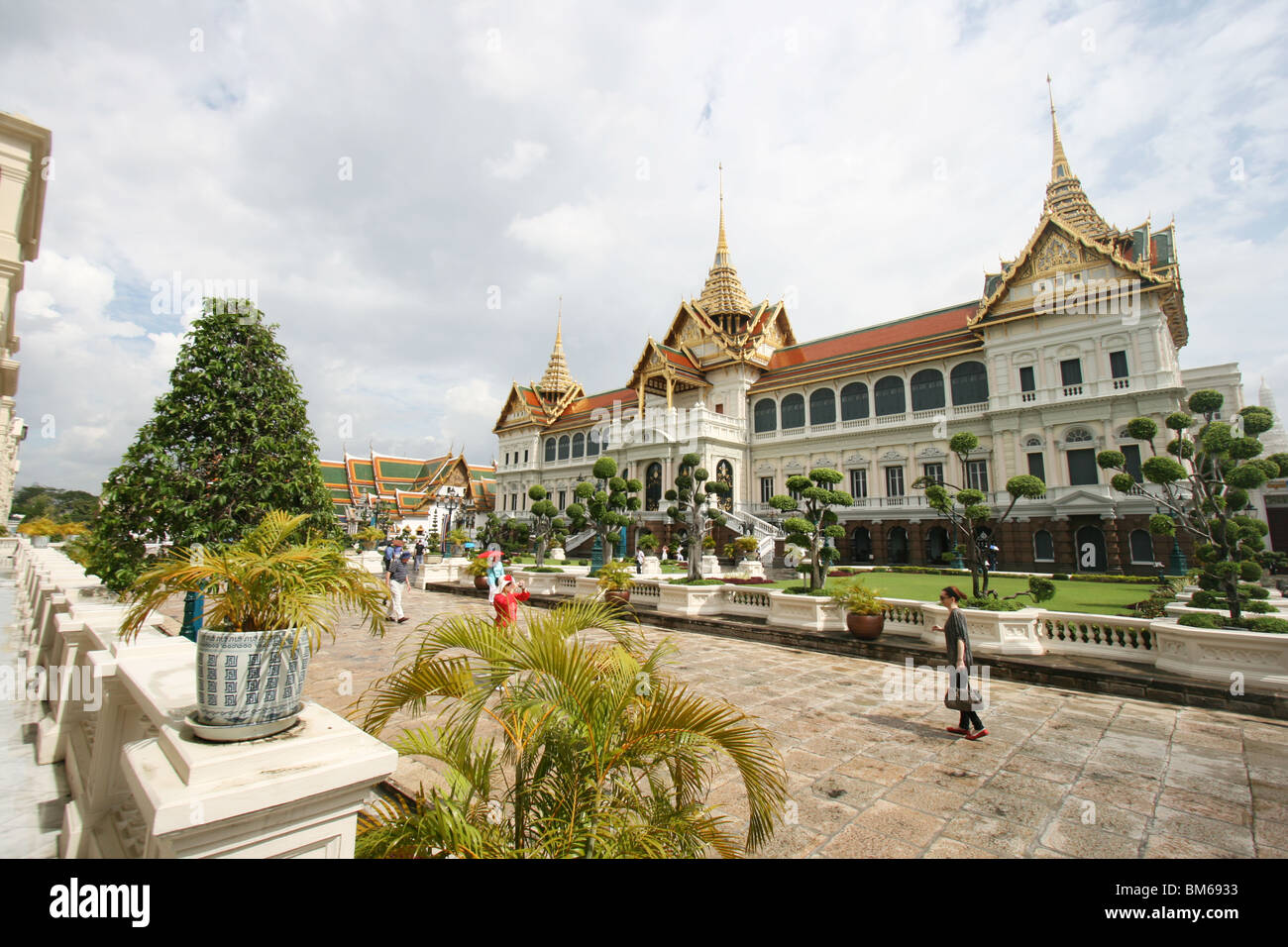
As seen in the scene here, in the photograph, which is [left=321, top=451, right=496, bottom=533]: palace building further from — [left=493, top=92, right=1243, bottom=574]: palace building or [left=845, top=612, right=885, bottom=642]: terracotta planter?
[left=845, top=612, right=885, bottom=642]: terracotta planter

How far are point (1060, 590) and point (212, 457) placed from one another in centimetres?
1899

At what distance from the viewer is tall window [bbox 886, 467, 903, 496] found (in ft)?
91.0

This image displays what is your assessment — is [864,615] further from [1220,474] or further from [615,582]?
[1220,474]

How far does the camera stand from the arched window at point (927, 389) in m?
27.5

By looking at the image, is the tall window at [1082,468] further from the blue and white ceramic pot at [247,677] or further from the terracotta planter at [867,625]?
the blue and white ceramic pot at [247,677]

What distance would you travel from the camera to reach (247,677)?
75.1 inches

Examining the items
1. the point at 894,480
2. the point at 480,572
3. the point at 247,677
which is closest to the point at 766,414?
the point at 894,480

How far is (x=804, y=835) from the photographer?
3436mm
